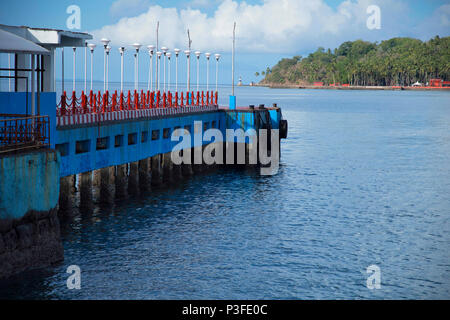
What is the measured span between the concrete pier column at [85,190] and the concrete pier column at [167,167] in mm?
12319

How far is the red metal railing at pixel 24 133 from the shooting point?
24784 mm

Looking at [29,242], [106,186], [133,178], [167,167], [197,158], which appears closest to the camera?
[29,242]

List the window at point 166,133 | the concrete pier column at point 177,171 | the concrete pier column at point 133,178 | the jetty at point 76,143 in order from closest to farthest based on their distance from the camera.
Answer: the jetty at point 76,143 → the concrete pier column at point 133,178 → the window at point 166,133 → the concrete pier column at point 177,171

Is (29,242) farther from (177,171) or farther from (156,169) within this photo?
(177,171)

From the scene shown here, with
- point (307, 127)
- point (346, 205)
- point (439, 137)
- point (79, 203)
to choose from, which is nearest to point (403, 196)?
point (346, 205)

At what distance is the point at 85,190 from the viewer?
134 feet

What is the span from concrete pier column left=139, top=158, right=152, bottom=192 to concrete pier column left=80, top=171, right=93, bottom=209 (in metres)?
7.80

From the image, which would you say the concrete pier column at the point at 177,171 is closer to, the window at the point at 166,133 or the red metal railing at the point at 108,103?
the window at the point at 166,133

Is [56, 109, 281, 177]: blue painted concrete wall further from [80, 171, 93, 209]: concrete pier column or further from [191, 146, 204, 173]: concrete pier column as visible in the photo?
[80, 171, 93, 209]: concrete pier column

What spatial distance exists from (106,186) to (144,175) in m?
6.14

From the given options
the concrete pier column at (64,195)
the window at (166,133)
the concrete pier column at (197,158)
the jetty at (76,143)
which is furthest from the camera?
the concrete pier column at (197,158)

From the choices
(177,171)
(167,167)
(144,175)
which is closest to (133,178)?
(144,175)

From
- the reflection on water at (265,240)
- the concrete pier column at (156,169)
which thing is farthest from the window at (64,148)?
the concrete pier column at (156,169)
